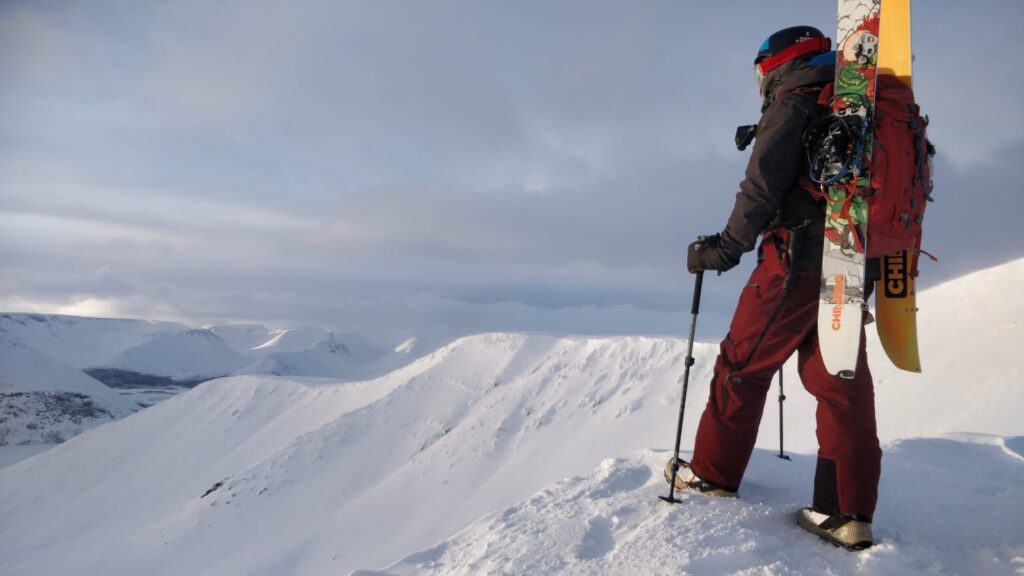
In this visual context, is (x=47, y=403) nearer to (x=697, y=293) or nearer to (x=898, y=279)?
(x=697, y=293)

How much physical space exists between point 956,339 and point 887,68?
12.0 metres

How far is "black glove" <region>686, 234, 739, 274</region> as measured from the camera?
4223 millimetres

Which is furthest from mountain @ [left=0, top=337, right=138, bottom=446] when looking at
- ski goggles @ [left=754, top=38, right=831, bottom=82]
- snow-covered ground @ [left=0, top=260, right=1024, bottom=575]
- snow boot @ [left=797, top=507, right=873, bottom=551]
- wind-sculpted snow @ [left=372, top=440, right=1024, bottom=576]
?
ski goggles @ [left=754, top=38, right=831, bottom=82]

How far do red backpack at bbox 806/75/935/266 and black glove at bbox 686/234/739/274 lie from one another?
0.70 m

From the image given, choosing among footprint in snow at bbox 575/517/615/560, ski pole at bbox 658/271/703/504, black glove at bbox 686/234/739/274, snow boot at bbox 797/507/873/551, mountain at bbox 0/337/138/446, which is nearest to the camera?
snow boot at bbox 797/507/873/551

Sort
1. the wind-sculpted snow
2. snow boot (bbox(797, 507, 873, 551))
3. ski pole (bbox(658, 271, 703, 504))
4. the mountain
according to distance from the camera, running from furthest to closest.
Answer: the mountain
ski pole (bbox(658, 271, 703, 504))
snow boot (bbox(797, 507, 873, 551))
the wind-sculpted snow

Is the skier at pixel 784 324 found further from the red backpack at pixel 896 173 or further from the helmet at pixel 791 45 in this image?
the red backpack at pixel 896 173

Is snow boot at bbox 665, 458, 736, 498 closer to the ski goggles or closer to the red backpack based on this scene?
the red backpack

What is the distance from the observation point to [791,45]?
14.2ft

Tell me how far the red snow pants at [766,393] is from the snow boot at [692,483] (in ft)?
0.18

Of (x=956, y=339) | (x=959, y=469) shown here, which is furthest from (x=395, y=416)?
(x=959, y=469)

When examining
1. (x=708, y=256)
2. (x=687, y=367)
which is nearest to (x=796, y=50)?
(x=708, y=256)

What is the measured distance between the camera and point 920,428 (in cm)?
1077

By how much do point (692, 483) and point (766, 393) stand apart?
0.92m
